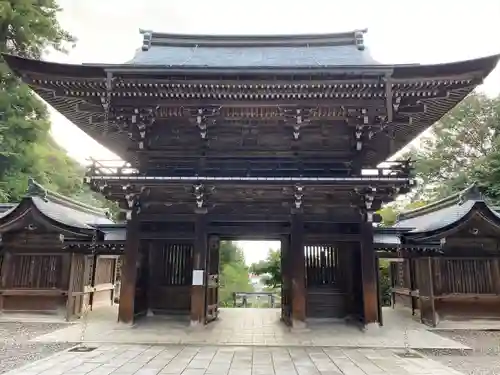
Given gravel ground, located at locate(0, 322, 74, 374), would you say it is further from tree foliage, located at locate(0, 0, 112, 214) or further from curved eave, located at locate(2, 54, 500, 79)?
tree foliage, located at locate(0, 0, 112, 214)

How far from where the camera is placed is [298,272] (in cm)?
893

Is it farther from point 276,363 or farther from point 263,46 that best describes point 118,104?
point 276,363

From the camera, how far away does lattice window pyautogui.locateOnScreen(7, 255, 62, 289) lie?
38.5 feet

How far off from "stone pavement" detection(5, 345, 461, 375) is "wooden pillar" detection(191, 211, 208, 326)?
1.52 meters

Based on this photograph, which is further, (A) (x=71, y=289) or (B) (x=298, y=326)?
(A) (x=71, y=289)

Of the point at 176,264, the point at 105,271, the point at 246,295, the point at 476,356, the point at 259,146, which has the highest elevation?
the point at 259,146

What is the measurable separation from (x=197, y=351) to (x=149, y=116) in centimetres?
540

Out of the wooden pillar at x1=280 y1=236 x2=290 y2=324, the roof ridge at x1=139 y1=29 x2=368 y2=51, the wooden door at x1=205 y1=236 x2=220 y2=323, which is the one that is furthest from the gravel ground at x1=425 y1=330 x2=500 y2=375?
the roof ridge at x1=139 y1=29 x2=368 y2=51

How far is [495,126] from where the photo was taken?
2402 cm

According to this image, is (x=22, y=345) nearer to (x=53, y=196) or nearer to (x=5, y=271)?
(x=5, y=271)

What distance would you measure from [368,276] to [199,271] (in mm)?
4272

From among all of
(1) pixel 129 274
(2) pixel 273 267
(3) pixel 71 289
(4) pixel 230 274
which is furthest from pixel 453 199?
(3) pixel 71 289

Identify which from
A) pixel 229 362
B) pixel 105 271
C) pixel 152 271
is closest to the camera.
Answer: pixel 229 362

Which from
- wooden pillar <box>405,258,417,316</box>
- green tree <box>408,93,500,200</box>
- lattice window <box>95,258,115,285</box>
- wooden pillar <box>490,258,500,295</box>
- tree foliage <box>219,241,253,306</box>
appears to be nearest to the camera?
wooden pillar <box>490,258,500,295</box>
